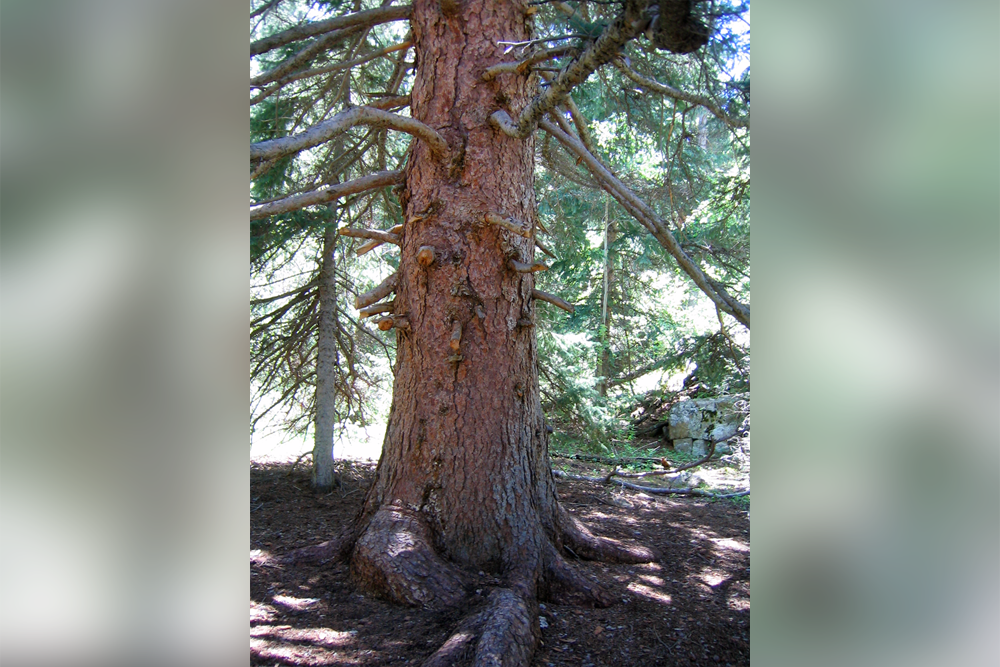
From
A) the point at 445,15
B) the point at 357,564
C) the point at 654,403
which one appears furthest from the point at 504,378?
the point at 654,403

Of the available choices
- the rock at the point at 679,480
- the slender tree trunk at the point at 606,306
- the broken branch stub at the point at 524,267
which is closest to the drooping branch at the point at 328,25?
the broken branch stub at the point at 524,267

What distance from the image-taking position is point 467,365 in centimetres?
388

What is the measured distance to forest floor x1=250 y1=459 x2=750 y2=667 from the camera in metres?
3.05

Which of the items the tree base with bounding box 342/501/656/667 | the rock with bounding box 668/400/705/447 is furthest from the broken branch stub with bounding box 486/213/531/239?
the rock with bounding box 668/400/705/447

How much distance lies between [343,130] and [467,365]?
1681 millimetres

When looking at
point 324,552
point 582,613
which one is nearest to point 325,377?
point 324,552

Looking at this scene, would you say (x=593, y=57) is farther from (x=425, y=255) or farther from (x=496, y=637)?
(x=496, y=637)

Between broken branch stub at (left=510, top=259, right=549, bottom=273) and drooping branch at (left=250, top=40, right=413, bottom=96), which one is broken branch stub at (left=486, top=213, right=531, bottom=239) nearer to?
broken branch stub at (left=510, top=259, right=549, bottom=273)

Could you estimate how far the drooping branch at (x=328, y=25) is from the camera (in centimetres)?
363

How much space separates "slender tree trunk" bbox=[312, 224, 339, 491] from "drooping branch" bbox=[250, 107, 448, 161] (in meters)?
→ 2.78

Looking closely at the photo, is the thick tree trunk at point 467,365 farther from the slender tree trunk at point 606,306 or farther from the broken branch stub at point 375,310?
the slender tree trunk at point 606,306

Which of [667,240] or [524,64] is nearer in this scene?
[524,64]
